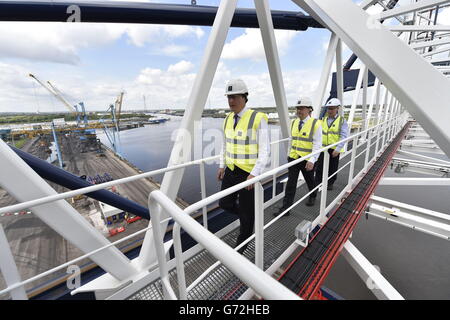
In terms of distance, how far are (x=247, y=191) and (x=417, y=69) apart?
1405 mm

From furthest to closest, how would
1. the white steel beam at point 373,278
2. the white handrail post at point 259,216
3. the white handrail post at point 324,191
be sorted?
1. the white steel beam at point 373,278
2. the white handrail post at point 324,191
3. the white handrail post at point 259,216

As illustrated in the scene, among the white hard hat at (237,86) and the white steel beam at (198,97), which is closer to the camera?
the white hard hat at (237,86)

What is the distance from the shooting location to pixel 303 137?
275 centimetres

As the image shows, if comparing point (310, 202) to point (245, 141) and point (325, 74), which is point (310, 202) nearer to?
point (245, 141)

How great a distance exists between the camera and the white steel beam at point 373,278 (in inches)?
94.3

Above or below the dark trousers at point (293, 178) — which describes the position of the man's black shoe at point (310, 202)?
below

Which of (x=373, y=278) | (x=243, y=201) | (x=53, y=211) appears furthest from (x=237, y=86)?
(x=373, y=278)

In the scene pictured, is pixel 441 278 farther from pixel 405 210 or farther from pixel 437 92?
→ pixel 437 92

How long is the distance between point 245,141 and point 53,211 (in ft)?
5.18

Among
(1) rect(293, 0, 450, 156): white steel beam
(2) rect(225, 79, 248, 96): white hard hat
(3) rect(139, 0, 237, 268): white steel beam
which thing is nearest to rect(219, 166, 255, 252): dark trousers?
(3) rect(139, 0, 237, 268): white steel beam

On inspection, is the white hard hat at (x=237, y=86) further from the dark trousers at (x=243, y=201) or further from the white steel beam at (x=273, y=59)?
the white steel beam at (x=273, y=59)

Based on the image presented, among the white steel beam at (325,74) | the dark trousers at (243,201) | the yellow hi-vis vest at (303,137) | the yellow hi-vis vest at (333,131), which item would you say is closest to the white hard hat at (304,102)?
the yellow hi-vis vest at (303,137)
